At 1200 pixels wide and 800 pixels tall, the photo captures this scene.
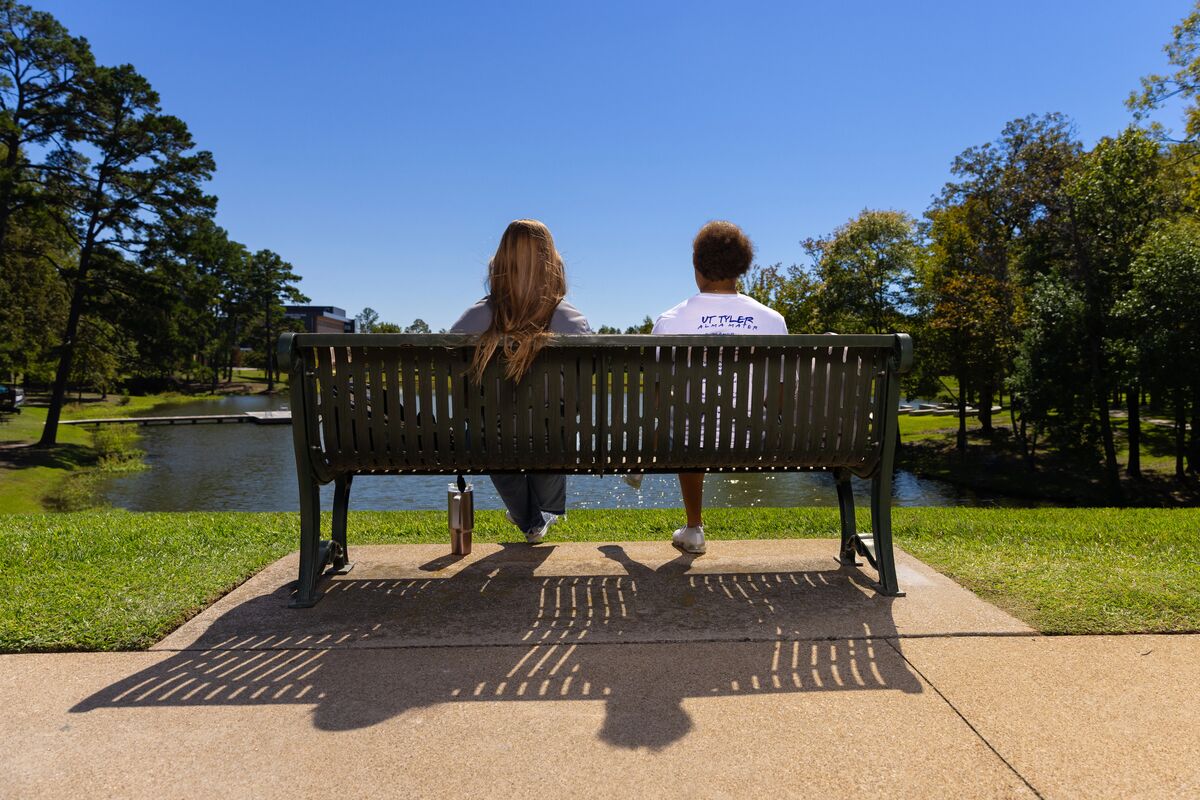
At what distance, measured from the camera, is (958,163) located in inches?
1188

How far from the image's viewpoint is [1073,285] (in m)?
22.2

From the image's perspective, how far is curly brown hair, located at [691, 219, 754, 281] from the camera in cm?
395

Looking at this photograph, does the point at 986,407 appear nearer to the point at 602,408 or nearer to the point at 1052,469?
the point at 1052,469

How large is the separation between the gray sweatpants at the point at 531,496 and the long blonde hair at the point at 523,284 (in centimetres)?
105

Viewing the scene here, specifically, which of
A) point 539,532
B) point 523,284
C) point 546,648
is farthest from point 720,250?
point 546,648

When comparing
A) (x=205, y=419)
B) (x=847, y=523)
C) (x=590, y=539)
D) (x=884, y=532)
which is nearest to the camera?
(x=884, y=532)

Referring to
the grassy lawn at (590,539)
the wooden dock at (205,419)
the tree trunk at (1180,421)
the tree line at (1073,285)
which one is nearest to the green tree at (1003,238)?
the tree line at (1073,285)

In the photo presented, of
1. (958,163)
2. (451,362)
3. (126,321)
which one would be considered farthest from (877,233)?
(451,362)

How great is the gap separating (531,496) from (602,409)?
123cm

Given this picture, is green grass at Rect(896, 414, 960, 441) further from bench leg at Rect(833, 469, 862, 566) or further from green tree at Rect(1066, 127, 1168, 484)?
bench leg at Rect(833, 469, 862, 566)

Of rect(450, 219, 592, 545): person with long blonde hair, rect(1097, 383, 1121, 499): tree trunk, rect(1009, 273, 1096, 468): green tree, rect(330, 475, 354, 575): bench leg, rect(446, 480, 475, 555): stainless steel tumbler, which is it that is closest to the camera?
rect(450, 219, 592, 545): person with long blonde hair

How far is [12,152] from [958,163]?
35237 millimetres

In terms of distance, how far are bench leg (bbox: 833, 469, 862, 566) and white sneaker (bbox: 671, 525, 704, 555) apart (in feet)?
2.35

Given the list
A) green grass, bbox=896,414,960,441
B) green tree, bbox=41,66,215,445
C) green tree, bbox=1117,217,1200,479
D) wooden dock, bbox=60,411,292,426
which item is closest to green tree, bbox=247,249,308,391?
wooden dock, bbox=60,411,292,426
